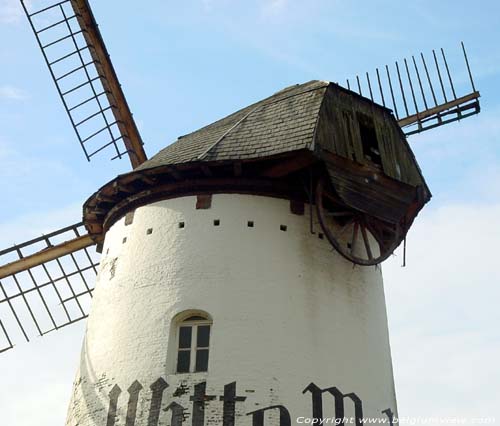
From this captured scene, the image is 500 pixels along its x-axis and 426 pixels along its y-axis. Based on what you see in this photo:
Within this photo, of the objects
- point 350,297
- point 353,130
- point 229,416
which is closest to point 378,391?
point 350,297

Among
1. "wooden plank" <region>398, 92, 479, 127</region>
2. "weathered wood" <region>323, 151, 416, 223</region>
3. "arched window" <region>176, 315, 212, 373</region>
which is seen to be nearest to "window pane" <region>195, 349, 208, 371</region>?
"arched window" <region>176, 315, 212, 373</region>

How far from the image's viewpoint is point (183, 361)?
36.0 feet

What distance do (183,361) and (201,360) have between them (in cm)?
29

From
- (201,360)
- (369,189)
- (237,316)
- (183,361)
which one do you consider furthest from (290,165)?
(183,361)

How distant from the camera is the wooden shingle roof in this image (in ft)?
39.7

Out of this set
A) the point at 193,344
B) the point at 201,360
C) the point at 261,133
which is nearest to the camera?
the point at 201,360

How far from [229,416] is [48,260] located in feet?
24.1

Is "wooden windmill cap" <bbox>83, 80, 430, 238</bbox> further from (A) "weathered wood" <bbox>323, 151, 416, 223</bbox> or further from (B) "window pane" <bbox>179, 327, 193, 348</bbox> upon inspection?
(B) "window pane" <bbox>179, 327, 193, 348</bbox>

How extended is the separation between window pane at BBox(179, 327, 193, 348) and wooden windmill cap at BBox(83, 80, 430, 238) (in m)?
2.51

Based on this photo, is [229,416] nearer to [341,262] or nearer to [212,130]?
[341,262]

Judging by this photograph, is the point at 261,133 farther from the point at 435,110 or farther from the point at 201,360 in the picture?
the point at 435,110

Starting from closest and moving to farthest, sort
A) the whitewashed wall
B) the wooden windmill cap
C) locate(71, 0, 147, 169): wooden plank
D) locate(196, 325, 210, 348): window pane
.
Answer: the whitewashed wall
locate(196, 325, 210, 348): window pane
the wooden windmill cap
locate(71, 0, 147, 169): wooden plank

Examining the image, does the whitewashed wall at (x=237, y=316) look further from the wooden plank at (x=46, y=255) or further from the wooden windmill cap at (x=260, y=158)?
the wooden plank at (x=46, y=255)

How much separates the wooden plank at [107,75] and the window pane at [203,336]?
7865mm
